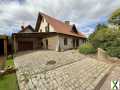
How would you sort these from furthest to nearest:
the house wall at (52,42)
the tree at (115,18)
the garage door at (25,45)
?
the garage door at (25,45)
the house wall at (52,42)
the tree at (115,18)

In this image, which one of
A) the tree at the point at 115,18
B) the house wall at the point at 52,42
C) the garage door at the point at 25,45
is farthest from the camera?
the garage door at the point at 25,45

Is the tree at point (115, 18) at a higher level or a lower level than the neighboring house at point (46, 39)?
higher

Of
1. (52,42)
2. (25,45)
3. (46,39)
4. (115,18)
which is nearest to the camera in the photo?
(115,18)

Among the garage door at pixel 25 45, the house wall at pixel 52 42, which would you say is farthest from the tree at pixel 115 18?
the garage door at pixel 25 45

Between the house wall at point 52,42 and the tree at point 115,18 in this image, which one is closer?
the tree at point 115,18

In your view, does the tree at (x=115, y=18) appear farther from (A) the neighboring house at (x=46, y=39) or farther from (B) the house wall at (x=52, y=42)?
(B) the house wall at (x=52, y=42)

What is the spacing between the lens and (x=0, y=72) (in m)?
8.23

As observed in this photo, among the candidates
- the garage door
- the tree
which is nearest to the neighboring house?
the garage door

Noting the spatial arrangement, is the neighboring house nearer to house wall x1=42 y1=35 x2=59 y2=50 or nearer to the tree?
house wall x1=42 y1=35 x2=59 y2=50

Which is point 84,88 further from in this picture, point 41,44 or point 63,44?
point 41,44

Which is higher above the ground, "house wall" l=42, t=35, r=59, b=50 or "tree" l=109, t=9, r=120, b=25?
"tree" l=109, t=9, r=120, b=25

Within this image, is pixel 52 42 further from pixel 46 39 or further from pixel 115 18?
pixel 115 18

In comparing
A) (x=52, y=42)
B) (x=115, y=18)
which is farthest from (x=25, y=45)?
(x=115, y=18)

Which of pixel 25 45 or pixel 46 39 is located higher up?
pixel 46 39
